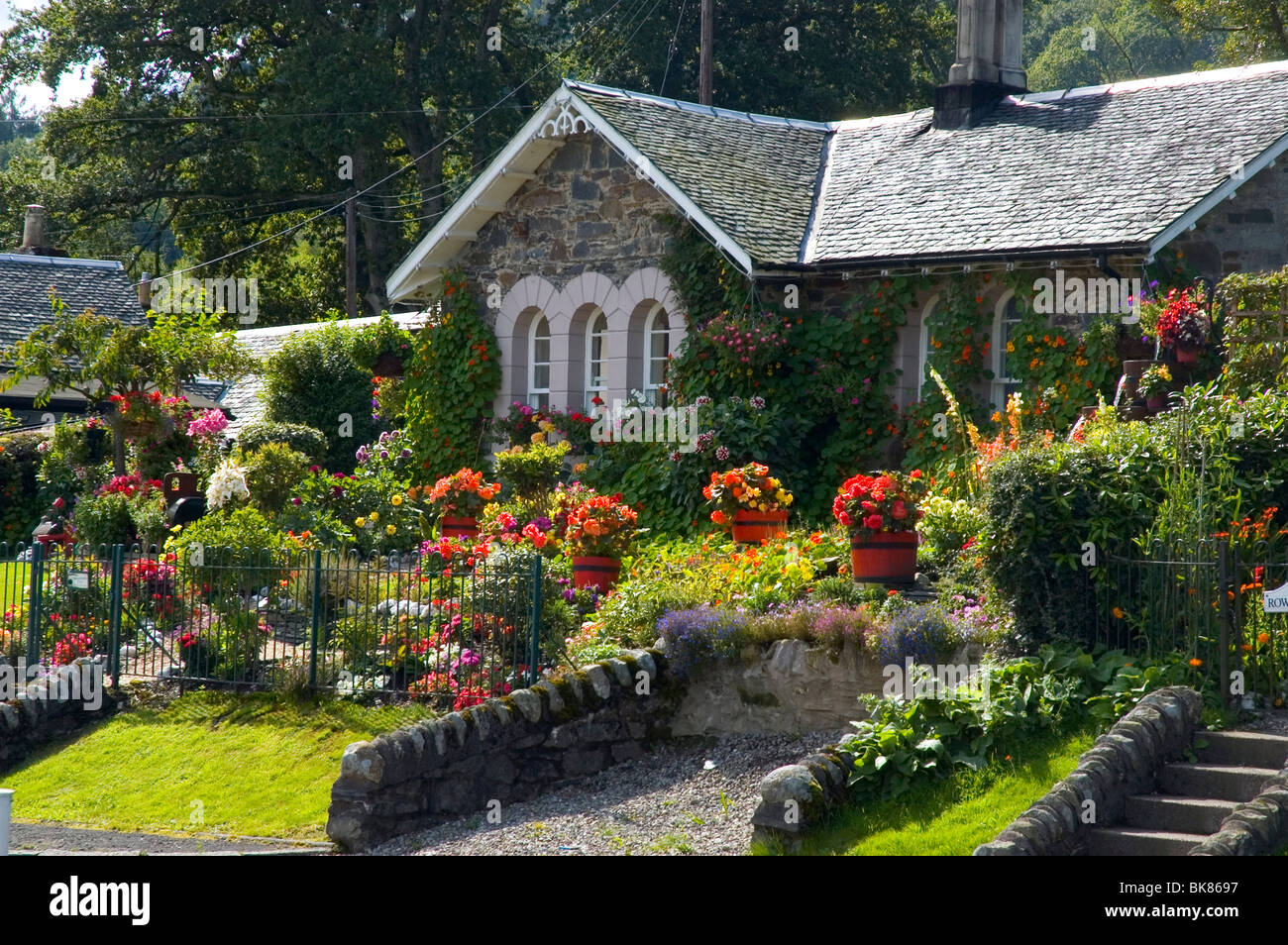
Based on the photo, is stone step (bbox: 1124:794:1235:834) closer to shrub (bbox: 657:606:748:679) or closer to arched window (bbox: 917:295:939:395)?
shrub (bbox: 657:606:748:679)

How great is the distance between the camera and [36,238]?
2853 centimetres

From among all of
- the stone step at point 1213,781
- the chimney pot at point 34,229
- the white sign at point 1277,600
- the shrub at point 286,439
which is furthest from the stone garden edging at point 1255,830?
the chimney pot at point 34,229

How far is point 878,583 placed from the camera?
11.4 meters

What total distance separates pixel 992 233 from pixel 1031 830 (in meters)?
8.45

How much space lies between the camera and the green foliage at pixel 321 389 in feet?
73.9

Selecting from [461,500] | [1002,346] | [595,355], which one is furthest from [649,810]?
[595,355]

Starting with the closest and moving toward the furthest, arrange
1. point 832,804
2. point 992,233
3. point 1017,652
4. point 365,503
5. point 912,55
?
point 832,804, point 1017,652, point 992,233, point 365,503, point 912,55

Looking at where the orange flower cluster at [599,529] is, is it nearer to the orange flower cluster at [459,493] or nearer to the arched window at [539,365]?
the orange flower cluster at [459,493]

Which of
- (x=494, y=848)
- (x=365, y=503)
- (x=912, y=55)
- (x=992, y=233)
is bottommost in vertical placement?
(x=494, y=848)

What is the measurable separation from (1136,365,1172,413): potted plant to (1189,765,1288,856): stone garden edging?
17.9 ft

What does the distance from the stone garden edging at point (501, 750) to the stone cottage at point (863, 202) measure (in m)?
5.83
